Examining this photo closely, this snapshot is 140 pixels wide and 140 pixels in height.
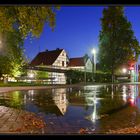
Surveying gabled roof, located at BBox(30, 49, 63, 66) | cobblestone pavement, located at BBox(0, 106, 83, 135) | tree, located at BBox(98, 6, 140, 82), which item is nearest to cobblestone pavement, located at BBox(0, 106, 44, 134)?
cobblestone pavement, located at BBox(0, 106, 83, 135)

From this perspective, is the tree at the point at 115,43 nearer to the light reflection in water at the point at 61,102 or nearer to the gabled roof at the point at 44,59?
the gabled roof at the point at 44,59

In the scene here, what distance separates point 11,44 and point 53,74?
38.8 feet

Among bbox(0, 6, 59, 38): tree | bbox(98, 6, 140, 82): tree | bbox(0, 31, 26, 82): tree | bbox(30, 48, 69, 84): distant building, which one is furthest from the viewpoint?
bbox(98, 6, 140, 82): tree

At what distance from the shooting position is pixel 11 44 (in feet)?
114

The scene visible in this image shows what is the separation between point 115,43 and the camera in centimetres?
4897

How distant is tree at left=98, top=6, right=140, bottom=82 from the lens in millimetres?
45844

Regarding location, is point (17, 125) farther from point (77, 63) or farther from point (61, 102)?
point (77, 63)

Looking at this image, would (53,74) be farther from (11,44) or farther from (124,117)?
(124,117)

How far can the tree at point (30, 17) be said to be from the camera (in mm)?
9859

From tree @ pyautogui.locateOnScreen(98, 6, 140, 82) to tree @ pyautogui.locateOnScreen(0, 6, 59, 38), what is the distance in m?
32.9

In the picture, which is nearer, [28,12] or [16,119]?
[16,119]

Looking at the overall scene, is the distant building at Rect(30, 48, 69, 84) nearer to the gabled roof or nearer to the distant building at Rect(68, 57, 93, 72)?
the gabled roof

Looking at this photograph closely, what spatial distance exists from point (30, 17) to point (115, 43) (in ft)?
131
